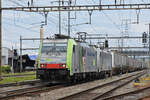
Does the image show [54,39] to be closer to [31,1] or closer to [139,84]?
[31,1]

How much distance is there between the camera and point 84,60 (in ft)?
78.5

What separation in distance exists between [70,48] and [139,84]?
5790mm

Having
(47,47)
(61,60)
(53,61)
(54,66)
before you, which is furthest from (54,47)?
(54,66)

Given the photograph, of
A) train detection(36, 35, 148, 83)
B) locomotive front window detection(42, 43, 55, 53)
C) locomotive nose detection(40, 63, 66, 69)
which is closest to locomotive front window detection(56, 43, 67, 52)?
train detection(36, 35, 148, 83)

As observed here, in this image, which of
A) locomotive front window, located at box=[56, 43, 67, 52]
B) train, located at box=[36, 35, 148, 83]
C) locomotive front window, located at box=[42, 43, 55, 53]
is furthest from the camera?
locomotive front window, located at box=[42, 43, 55, 53]

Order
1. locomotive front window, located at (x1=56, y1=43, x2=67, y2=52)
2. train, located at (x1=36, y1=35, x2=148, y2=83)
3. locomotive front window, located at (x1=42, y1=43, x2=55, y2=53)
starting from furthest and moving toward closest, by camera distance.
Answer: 1. locomotive front window, located at (x1=42, y1=43, x2=55, y2=53)
2. locomotive front window, located at (x1=56, y1=43, x2=67, y2=52)
3. train, located at (x1=36, y1=35, x2=148, y2=83)

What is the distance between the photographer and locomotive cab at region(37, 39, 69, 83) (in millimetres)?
20266

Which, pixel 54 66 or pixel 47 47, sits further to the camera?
pixel 47 47

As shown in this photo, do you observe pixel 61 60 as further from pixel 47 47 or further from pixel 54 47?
pixel 47 47

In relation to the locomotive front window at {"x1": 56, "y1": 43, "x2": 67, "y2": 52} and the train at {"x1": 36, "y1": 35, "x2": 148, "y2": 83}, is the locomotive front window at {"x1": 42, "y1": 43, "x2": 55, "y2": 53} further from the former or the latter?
the locomotive front window at {"x1": 56, "y1": 43, "x2": 67, "y2": 52}

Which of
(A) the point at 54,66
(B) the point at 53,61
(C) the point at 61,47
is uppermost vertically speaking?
(C) the point at 61,47

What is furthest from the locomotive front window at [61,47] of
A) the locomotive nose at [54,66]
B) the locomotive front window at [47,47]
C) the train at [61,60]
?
the locomotive nose at [54,66]

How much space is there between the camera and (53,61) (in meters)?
20.7

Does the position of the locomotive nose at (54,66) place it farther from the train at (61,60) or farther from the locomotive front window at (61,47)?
the locomotive front window at (61,47)
